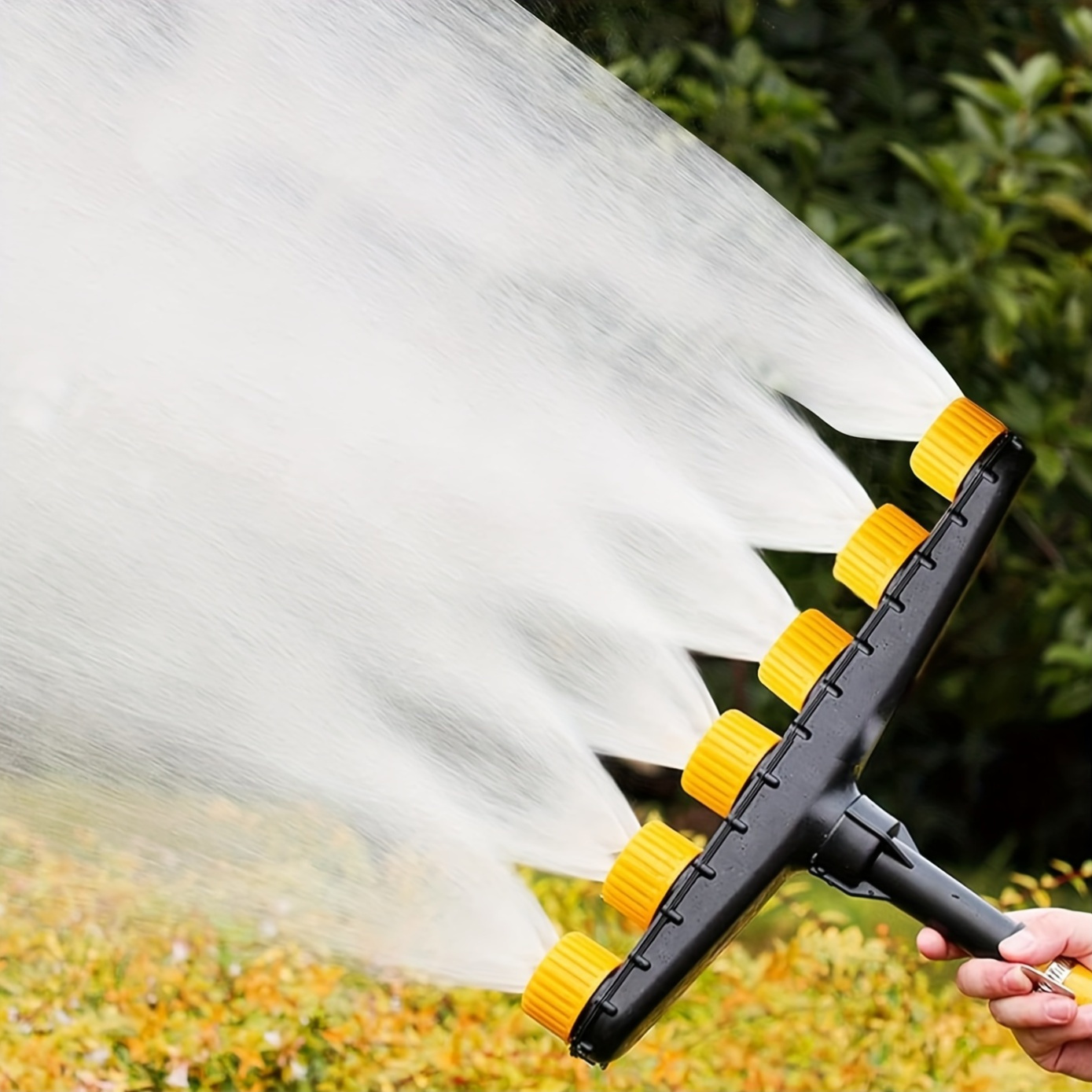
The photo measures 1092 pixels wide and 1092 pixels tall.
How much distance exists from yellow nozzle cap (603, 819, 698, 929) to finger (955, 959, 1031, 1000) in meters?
0.29

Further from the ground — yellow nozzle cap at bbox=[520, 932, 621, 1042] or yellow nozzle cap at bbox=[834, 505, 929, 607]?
yellow nozzle cap at bbox=[834, 505, 929, 607]

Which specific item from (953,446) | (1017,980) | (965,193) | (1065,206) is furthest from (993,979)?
(1065,206)

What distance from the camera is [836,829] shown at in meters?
1.10

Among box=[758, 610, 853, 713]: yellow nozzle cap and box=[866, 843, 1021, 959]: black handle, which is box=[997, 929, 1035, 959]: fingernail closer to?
box=[866, 843, 1021, 959]: black handle

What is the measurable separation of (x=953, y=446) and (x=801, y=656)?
230 mm

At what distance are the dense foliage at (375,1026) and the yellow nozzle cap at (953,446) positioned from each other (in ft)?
4.37

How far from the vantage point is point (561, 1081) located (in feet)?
7.25

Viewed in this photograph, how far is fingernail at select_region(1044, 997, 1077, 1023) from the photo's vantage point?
1.18 meters

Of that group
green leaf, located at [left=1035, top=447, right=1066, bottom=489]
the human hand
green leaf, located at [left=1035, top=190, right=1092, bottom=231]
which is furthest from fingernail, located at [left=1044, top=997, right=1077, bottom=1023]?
green leaf, located at [left=1035, top=190, right=1092, bottom=231]

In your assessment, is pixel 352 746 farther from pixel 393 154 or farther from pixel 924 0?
pixel 924 0

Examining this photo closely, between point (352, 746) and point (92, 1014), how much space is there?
1.24 m

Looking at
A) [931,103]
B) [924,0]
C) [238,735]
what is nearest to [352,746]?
Result: [238,735]

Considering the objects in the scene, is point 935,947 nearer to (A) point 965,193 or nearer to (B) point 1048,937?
(B) point 1048,937

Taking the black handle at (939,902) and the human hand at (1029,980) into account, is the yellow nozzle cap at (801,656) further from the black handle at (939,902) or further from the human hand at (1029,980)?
the human hand at (1029,980)
